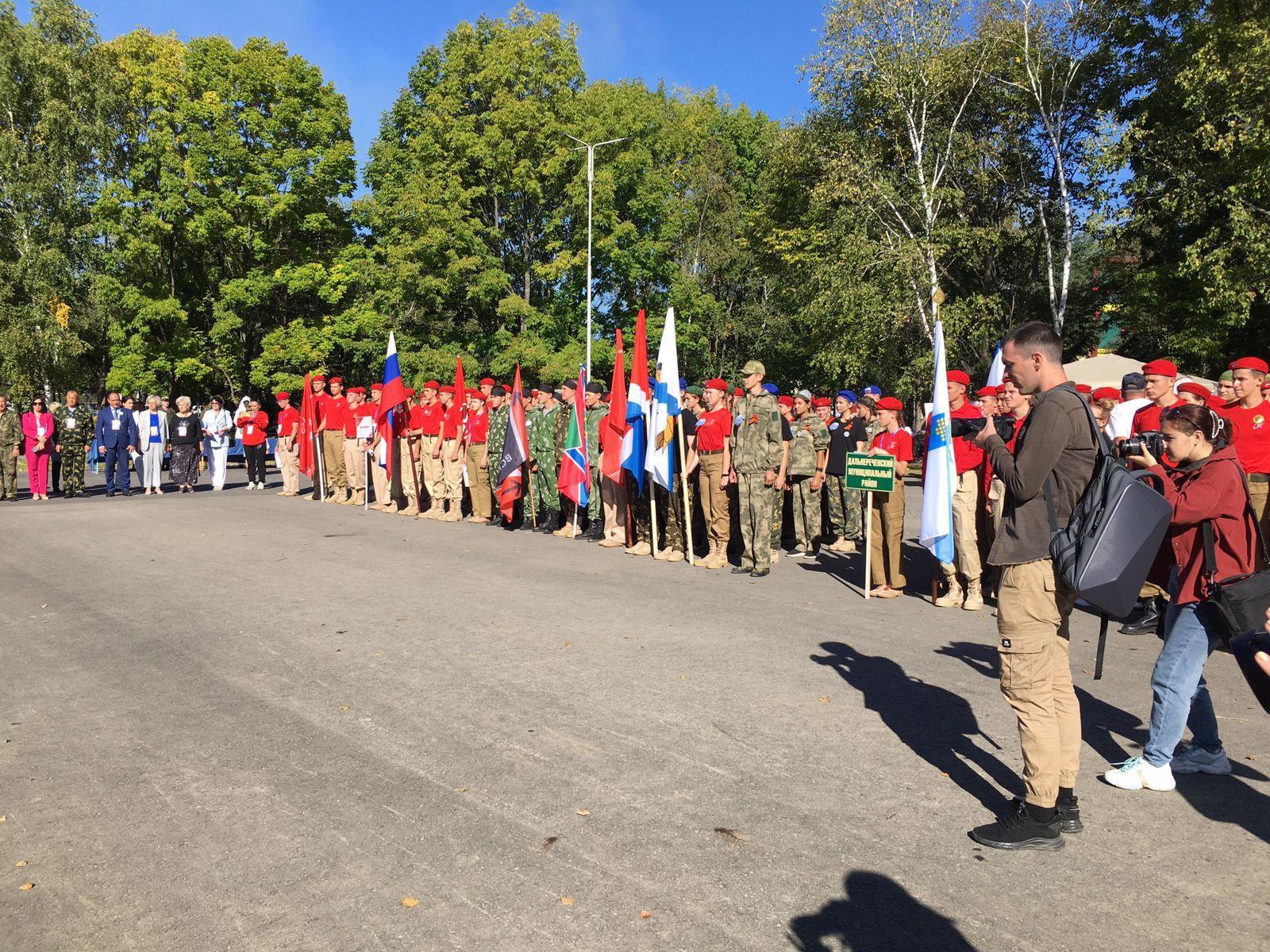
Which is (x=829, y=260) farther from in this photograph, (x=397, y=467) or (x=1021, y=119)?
(x=397, y=467)

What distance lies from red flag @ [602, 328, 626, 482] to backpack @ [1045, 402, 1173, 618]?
8951 mm

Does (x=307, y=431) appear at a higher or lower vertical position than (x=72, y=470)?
higher

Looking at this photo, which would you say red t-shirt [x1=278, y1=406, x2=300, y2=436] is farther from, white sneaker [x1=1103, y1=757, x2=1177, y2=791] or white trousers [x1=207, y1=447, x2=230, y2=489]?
white sneaker [x1=1103, y1=757, x2=1177, y2=791]

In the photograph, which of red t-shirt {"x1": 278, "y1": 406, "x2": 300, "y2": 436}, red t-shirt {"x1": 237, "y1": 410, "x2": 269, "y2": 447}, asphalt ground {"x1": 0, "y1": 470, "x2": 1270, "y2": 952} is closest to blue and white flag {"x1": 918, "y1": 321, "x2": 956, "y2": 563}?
asphalt ground {"x1": 0, "y1": 470, "x2": 1270, "y2": 952}

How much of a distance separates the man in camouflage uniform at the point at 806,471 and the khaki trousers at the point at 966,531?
3156 mm

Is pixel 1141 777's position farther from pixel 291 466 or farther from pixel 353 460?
pixel 291 466

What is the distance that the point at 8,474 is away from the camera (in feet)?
63.2

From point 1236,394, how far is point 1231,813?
584cm

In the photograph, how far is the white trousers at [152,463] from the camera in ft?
67.8

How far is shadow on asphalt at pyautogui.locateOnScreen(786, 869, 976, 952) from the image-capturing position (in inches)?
135

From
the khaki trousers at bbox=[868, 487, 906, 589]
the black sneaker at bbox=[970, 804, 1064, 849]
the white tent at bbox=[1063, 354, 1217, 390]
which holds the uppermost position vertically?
the white tent at bbox=[1063, 354, 1217, 390]

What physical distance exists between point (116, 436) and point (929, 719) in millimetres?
19287

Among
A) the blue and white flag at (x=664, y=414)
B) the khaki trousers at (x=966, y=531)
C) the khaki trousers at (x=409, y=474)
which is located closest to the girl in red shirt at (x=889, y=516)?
the khaki trousers at (x=966, y=531)

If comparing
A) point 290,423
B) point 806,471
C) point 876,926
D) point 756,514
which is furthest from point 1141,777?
point 290,423
